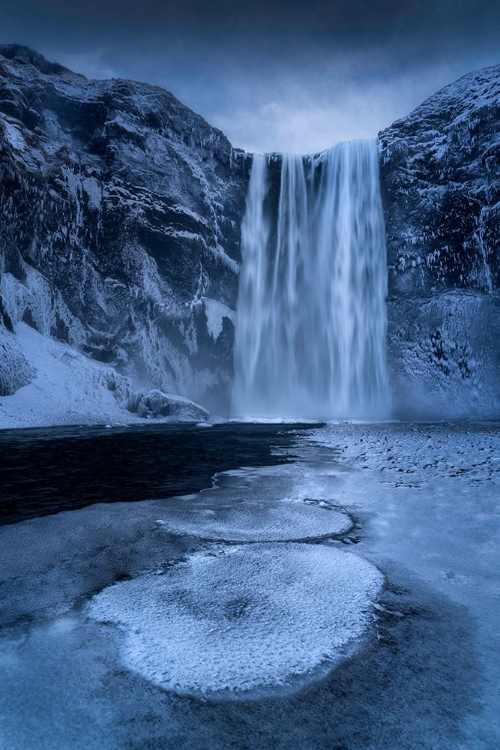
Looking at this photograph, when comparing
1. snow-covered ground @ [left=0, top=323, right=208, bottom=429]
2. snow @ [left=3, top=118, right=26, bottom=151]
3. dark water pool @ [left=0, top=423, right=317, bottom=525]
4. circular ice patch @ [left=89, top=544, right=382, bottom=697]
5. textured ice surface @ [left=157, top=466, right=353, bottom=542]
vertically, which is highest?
snow @ [left=3, top=118, right=26, bottom=151]

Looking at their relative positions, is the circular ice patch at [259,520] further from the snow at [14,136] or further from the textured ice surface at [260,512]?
the snow at [14,136]

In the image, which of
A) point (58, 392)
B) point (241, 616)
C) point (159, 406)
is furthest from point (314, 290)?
point (241, 616)

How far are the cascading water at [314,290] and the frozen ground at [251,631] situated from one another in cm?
2906

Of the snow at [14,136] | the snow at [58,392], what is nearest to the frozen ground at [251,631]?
the snow at [58,392]

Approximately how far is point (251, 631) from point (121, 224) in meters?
30.3

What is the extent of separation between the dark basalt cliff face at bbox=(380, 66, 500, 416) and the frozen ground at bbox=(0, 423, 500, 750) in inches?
1188

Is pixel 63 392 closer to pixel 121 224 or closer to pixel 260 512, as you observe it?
pixel 121 224

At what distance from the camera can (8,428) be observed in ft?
55.1

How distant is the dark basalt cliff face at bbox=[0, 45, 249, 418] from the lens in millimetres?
24969

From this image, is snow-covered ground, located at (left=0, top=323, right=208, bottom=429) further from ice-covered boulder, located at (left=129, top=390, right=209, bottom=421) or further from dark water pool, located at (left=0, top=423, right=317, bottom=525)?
dark water pool, located at (left=0, top=423, right=317, bottom=525)

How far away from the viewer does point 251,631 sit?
7.07 feet

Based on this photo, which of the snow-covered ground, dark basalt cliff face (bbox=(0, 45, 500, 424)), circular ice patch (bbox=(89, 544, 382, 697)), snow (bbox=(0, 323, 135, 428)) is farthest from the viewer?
dark basalt cliff face (bbox=(0, 45, 500, 424))

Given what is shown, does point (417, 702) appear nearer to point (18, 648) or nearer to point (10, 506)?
point (18, 648)

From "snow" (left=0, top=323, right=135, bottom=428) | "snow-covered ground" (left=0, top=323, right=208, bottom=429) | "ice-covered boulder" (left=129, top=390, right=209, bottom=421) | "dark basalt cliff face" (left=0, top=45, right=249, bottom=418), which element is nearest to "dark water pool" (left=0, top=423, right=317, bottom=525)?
"snow" (left=0, top=323, right=135, bottom=428)
